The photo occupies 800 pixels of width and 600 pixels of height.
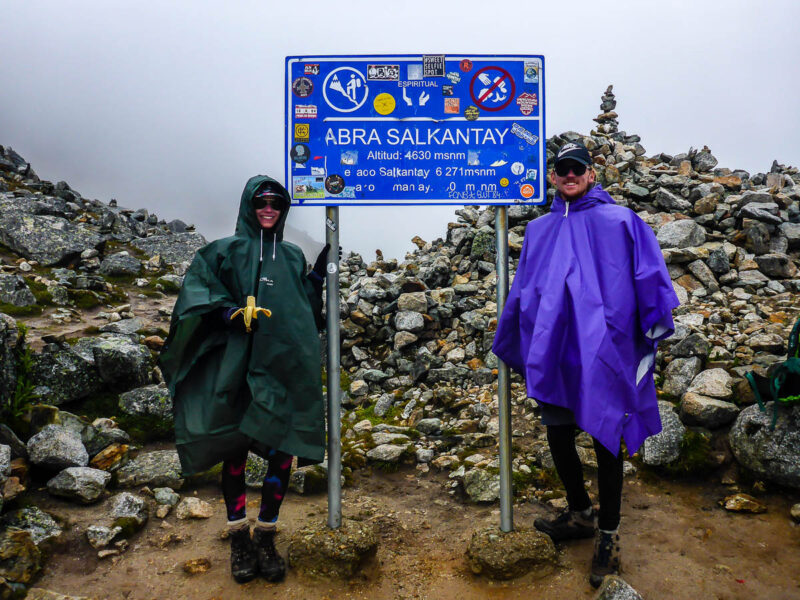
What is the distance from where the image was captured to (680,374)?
5.68 meters

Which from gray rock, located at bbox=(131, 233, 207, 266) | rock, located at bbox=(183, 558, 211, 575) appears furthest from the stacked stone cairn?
gray rock, located at bbox=(131, 233, 207, 266)

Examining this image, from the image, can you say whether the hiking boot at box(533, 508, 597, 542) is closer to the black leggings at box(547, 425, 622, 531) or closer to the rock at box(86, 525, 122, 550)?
the black leggings at box(547, 425, 622, 531)

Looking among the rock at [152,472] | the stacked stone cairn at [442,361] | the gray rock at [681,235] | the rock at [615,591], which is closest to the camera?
the rock at [615,591]

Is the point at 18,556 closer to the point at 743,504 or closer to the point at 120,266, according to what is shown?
the point at 743,504

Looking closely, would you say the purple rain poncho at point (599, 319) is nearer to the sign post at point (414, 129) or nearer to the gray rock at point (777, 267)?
the sign post at point (414, 129)

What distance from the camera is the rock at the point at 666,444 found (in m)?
4.89

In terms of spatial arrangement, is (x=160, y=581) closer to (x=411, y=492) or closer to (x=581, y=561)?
(x=411, y=492)

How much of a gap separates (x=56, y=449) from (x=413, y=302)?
5829 millimetres

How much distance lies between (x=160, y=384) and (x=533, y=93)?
5810 millimetres

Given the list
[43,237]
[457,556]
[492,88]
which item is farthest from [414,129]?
[43,237]

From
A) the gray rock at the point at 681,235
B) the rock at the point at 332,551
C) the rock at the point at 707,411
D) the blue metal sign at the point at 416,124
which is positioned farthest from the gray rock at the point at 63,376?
the gray rock at the point at 681,235

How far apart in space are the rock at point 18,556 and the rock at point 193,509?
107 centimetres

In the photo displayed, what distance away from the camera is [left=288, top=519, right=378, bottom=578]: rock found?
3.68 meters

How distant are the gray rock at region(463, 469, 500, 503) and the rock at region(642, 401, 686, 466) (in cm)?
143
